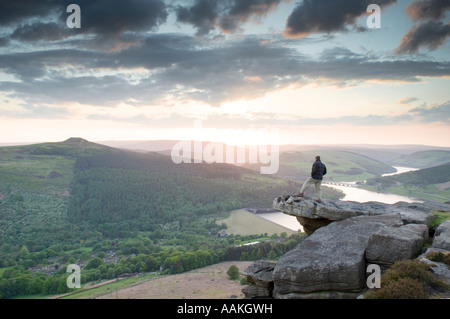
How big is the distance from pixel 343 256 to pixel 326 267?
1.05 metres

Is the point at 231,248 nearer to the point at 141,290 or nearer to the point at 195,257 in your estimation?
the point at 195,257

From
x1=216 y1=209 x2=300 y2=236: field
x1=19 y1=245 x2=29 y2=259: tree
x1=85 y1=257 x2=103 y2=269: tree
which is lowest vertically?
x1=19 y1=245 x2=29 y2=259: tree

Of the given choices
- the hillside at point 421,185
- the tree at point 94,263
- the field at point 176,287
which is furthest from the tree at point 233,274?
the hillside at point 421,185

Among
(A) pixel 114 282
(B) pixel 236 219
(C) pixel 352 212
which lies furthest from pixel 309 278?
(B) pixel 236 219

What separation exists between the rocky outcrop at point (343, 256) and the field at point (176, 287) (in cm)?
5141

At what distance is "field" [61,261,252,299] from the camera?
66375 millimetres

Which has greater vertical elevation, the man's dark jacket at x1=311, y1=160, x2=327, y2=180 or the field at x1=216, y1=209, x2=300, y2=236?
the man's dark jacket at x1=311, y1=160, x2=327, y2=180

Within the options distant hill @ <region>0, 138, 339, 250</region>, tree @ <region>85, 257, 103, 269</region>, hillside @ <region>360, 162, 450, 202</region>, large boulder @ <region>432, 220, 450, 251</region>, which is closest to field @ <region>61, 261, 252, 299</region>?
tree @ <region>85, 257, 103, 269</region>

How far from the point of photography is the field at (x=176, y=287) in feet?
218

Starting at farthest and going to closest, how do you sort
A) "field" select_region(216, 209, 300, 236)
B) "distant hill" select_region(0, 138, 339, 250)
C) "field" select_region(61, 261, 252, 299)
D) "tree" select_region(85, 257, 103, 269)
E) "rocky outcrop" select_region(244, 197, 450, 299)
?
"distant hill" select_region(0, 138, 339, 250), "field" select_region(216, 209, 300, 236), "tree" select_region(85, 257, 103, 269), "field" select_region(61, 261, 252, 299), "rocky outcrop" select_region(244, 197, 450, 299)

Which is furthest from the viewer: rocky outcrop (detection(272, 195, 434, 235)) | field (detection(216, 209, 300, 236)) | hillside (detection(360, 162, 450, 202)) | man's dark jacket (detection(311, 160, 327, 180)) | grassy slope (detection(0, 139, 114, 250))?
hillside (detection(360, 162, 450, 202))

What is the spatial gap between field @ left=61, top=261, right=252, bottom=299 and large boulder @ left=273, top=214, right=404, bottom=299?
5244 centimetres

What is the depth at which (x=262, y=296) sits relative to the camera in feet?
50.5

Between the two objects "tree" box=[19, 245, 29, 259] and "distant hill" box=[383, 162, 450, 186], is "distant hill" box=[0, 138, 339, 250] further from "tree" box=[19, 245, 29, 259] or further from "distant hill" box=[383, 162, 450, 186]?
"distant hill" box=[383, 162, 450, 186]
